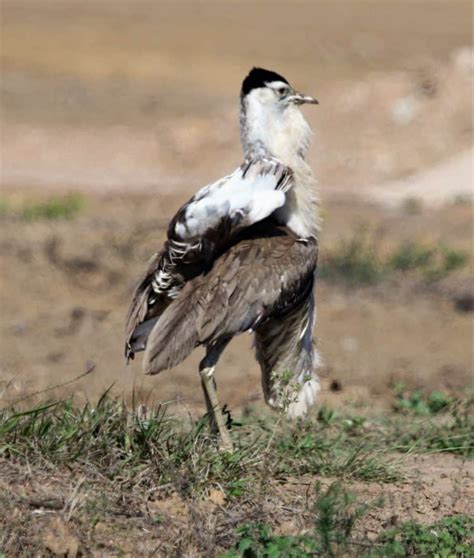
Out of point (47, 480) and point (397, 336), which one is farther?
point (397, 336)

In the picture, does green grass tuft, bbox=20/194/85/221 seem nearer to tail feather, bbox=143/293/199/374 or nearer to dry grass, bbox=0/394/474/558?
tail feather, bbox=143/293/199/374

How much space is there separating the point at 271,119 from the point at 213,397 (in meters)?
1.45

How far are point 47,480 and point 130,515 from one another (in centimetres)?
36

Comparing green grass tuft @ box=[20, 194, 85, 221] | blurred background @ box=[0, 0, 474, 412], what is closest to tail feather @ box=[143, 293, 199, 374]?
blurred background @ box=[0, 0, 474, 412]

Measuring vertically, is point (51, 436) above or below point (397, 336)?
above

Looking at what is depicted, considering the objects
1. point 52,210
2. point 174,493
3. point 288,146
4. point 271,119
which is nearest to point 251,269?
point 288,146

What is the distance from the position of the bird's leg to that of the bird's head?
1048mm

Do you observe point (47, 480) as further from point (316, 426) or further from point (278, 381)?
point (316, 426)

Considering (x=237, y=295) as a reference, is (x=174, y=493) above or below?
below

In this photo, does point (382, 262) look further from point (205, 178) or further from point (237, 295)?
point (205, 178)

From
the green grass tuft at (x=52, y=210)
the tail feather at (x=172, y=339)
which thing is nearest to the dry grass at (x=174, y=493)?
the tail feather at (x=172, y=339)

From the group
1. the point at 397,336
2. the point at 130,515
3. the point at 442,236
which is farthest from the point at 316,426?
the point at 442,236

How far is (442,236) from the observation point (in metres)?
13.8

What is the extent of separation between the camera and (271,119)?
6.30 m
